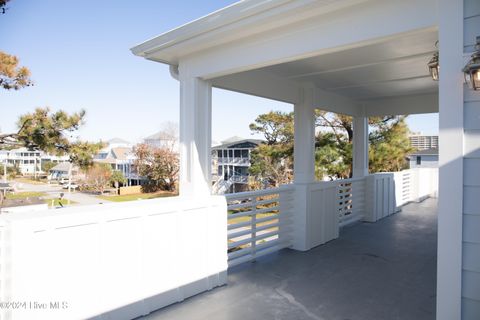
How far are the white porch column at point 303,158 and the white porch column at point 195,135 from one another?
1.79 meters

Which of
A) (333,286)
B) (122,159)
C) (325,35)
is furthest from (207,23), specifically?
(122,159)

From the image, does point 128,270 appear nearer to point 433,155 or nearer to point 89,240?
point 89,240

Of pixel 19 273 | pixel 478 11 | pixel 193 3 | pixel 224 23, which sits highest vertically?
pixel 193 3

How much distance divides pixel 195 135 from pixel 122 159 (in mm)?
26765

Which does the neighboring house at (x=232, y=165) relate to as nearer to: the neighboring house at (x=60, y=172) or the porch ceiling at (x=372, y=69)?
the neighboring house at (x=60, y=172)

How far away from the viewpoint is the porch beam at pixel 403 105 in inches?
240

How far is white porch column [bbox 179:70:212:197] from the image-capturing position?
345cm

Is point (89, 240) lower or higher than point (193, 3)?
lower

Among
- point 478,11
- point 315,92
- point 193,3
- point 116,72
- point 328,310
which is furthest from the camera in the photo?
point 116,72

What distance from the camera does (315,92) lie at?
512 centimetres

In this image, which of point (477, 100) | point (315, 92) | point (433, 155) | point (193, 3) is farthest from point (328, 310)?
point (433, 155)

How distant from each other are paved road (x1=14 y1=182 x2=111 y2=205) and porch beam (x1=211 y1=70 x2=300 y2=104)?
640 inches

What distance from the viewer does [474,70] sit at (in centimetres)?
169

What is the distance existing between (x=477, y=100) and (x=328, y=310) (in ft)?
6.76
